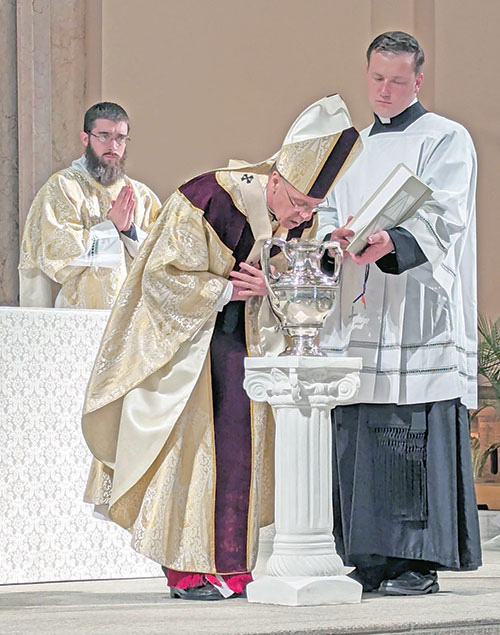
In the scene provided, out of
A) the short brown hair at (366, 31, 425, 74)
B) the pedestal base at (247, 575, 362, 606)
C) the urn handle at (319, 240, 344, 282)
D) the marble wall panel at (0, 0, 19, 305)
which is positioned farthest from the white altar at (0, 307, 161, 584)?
the marble wall panel at (0, 0, 19, 305)

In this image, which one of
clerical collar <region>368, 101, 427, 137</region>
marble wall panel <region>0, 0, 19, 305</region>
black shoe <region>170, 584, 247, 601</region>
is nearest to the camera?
black shoe <region>170, 584, 247, 601</region>

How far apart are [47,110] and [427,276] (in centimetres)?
377

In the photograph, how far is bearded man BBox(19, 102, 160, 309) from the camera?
6.44 metres

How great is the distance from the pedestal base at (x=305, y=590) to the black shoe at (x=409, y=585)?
341 millimetres

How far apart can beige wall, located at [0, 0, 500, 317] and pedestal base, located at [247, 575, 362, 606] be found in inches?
149

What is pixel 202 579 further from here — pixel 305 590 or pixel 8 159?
pixel 8 159

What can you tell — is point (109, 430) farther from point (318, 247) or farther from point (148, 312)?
point (318, 247)

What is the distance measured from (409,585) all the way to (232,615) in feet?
3.00

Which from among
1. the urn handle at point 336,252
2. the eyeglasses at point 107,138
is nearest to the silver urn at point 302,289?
the urn handle at point 336,252

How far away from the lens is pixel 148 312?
4688 mm

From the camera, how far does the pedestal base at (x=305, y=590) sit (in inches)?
170

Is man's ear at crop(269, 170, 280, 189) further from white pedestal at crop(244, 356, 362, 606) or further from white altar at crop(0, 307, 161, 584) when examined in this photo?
white altar at crop(0, 307, 161, 584)

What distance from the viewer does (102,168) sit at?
6672 millimetres

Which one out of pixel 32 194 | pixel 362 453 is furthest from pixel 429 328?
pixel 32 194
